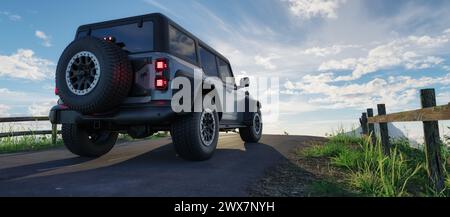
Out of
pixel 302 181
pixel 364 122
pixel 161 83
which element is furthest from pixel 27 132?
pixel 364 122

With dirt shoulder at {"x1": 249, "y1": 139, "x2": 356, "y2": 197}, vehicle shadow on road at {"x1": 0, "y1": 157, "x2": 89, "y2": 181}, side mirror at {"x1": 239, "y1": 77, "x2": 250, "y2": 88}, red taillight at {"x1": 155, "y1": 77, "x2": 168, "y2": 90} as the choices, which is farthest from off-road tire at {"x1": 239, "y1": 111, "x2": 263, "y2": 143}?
red taillight at {"x1": 155, "y1": 77, "x2": 168, "y2": 90}

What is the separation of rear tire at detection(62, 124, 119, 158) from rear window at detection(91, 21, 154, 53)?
1560mm

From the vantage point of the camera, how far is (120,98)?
14.7ft

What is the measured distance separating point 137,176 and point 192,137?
3.40 feet

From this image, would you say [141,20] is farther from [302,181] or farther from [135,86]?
[302,181]

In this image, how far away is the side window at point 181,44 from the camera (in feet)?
16.1

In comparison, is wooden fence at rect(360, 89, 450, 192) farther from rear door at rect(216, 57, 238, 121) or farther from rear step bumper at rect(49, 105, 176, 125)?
rear door at rect(216, 57, 238, 121)

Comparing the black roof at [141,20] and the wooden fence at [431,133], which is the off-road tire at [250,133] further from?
the wooden fence at [431,133]

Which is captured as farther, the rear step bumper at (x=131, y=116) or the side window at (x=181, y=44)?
the side window at (x=181, y=44)

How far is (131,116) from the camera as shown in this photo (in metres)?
4.61

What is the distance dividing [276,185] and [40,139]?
884 centimetres

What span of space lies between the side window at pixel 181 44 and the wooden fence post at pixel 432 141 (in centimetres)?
316

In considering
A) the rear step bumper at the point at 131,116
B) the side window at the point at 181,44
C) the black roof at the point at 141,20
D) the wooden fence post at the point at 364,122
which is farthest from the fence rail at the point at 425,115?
the wooden fence post at the point at 364,122

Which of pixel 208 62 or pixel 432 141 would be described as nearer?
pixel 432 141
